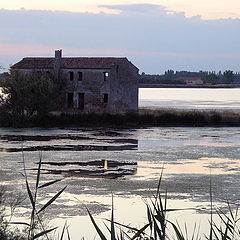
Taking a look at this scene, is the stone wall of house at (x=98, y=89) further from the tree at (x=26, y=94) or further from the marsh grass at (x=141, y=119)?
the tree at (x=26, y=94)

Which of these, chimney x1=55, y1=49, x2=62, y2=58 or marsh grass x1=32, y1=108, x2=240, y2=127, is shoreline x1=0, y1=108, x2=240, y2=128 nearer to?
marsh grass x1=32, y1=108, x2=240, y2=127

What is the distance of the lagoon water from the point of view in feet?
44.7

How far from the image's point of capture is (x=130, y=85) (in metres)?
51.2

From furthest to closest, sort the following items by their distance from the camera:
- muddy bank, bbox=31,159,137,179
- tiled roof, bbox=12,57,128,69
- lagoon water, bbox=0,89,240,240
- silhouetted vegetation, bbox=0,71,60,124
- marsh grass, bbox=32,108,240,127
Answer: tiled roof, bbox=12,57,128,69
marsh grass, bbox=32,108,240,127
silhouetted vegetation, bbox=0,71,60,124
muddy bank, bbox=31,159,137,179
lagoon water, bbox=0,89,240,240

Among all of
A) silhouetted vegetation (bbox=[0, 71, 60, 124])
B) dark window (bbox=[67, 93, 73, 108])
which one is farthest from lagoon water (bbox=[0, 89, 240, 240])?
dark window (bbox=[67, 93, 73, 108])

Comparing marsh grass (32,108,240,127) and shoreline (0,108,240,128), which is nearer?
shoreline (0,108,240,128)

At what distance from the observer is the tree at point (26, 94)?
137ft

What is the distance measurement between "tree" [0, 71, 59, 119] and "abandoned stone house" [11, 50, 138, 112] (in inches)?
239

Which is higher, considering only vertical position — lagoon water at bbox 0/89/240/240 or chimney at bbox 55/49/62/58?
chimney at bbox 55/49/62/58

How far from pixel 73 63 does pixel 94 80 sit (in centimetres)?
301

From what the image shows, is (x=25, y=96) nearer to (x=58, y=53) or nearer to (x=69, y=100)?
(x=69, y=100)

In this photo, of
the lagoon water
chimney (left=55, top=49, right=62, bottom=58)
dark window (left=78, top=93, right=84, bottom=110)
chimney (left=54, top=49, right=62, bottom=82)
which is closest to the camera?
the lagoon water

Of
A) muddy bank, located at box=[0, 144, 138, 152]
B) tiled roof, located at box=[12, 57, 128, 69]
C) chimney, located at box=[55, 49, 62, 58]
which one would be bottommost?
muddy bank, located at box=[0, 144, 138, 152]

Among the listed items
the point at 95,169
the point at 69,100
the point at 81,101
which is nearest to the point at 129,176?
the point at 95,169
